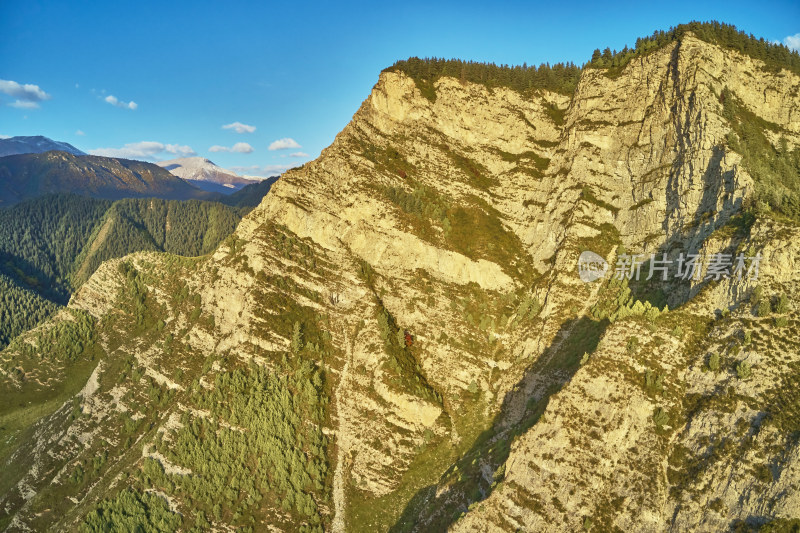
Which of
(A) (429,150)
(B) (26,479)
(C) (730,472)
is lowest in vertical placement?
(B) (26,479)

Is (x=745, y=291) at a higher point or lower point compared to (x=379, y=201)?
lower

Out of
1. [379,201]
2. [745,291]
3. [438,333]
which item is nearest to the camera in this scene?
[745,291]

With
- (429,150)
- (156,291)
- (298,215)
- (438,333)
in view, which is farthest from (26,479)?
(429,150)

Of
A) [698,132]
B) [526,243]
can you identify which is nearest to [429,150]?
[526,243]

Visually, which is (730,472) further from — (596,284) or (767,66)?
(767,66)

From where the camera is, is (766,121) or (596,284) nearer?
(596,284)

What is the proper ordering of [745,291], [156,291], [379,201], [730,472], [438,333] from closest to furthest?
[730,472], [745,291], [438,333], [379,201], [156,291]
